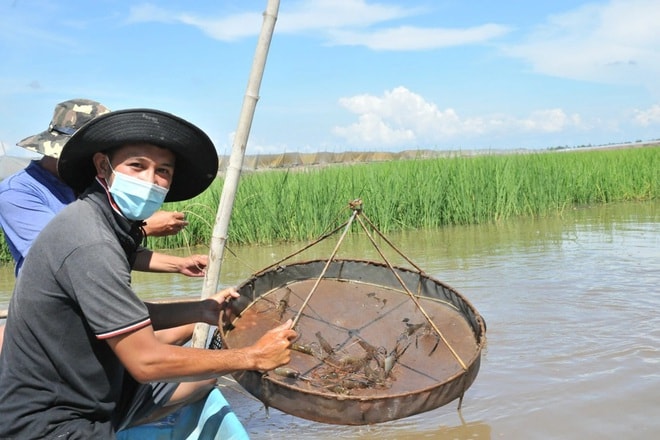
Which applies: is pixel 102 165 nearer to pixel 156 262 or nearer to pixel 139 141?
pixel 139 141

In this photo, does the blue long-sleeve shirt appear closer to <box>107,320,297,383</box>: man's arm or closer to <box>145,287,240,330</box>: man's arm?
<box>145,287,240,330</box>: man's arm

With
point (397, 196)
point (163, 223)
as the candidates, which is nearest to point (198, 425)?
point (163, 223)

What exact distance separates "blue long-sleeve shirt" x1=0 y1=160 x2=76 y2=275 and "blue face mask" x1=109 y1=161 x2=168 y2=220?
3.32 feet

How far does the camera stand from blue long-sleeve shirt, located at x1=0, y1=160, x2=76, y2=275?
8.82 feet

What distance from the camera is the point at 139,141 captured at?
1.85 m

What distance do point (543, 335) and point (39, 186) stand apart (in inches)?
124

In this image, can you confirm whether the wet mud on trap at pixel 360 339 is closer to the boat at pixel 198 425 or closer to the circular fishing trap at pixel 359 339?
the circular fishing trap at pixel 359 339

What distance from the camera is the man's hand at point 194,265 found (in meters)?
3.03

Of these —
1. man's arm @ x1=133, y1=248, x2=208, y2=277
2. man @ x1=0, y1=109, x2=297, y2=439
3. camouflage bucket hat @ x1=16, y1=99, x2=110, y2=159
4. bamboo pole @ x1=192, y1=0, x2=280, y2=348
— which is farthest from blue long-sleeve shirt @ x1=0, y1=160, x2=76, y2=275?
man @ x1=0, y1=109, x2=297, y2=439

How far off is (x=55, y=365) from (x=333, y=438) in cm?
168

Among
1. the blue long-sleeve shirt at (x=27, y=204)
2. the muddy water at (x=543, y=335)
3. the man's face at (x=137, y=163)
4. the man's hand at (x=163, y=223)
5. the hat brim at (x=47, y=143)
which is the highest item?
the hat brim at (x=47, y=143)

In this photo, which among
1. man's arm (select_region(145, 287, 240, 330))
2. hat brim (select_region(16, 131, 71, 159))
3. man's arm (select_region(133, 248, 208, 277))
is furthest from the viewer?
man's arm (select_region(133, 248, 208, 277))

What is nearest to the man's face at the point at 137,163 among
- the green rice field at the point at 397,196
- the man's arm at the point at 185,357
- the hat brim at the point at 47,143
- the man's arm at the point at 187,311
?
the man's arm at the point at 185,357

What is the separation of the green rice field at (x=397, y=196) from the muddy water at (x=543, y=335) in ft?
→ 2.30
